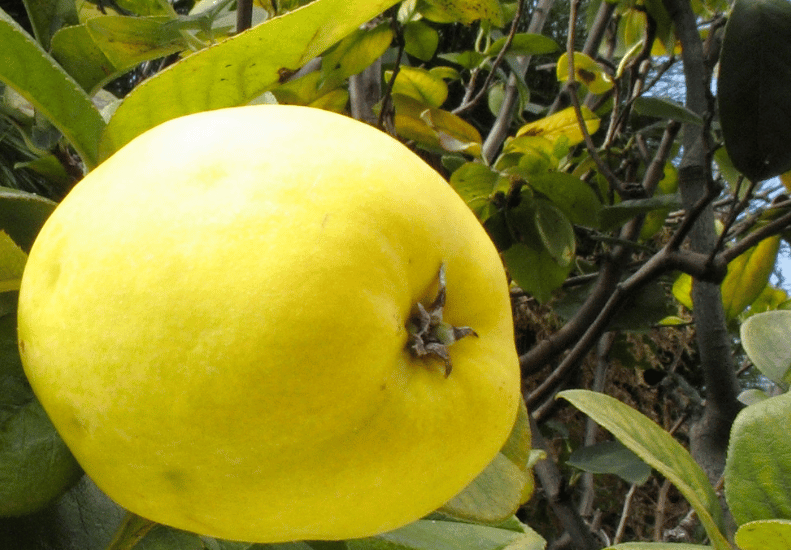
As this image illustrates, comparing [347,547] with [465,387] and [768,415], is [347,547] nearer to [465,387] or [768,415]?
[465,387]

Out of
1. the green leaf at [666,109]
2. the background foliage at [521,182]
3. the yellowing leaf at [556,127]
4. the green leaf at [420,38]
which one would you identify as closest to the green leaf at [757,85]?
the background foliage at [521,182]

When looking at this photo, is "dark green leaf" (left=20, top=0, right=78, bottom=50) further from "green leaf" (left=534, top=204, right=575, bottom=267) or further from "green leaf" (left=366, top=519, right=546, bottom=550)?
"green leaf" (left=534, top=204, right=575, bottom=267)

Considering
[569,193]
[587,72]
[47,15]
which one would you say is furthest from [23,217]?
[587,72]

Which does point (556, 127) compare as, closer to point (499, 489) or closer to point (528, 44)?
point (528, 44)

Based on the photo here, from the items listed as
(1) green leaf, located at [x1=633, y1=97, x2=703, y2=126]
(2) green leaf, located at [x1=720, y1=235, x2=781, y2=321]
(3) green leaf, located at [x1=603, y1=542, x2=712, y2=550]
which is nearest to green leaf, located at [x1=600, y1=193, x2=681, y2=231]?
(1) green leaf, located at [x1=633, y1=97, x2=703, y2=126]

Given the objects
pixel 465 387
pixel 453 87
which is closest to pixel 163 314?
pixel 465 387
